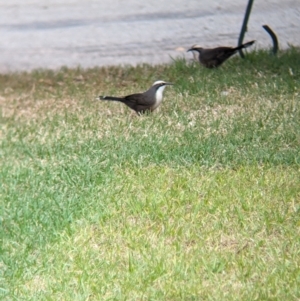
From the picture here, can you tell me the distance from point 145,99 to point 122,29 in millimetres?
4617

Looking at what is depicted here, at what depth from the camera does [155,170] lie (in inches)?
267

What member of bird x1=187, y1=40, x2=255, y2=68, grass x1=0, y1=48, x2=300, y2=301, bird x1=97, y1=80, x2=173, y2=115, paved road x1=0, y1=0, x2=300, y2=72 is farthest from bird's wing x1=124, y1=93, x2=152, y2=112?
paved road x1=0, y1=0, x2=300, y2=72

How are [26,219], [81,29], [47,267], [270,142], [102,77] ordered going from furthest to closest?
[81,29], [102,77], [270,142], [26,219], [47,267]

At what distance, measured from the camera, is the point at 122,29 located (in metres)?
12.7

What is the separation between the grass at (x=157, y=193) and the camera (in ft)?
16.8

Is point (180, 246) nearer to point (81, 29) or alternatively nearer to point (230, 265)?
point (230, 265)

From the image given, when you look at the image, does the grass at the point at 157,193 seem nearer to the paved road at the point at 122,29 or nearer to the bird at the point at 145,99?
the bird at the point at 145,99

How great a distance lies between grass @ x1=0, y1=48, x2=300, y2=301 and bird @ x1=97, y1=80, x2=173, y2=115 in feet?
0.32

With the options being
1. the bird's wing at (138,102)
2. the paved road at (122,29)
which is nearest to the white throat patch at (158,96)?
the bird's wing at (138,102)

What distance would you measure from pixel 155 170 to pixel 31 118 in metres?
2.12

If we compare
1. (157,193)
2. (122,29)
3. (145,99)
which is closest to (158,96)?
(145,99)

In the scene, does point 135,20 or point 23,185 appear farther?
point 135,20

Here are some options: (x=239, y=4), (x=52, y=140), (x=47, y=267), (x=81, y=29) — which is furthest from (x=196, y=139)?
(x=239, y=4)

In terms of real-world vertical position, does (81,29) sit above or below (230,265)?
below
